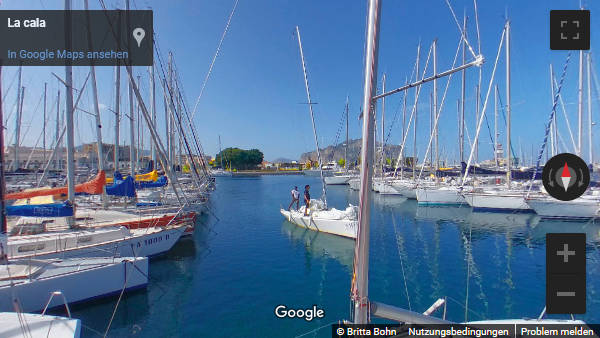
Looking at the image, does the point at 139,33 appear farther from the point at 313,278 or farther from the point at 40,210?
the point at 313,278

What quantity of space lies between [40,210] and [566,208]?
34.6 m

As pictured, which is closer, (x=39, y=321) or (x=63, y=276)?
(x=39, y=321)

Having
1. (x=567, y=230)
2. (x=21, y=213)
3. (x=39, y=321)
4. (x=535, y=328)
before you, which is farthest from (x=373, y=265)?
(x=567, y=230)

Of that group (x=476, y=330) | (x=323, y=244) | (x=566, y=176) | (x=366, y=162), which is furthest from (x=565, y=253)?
(x=323, y=244)

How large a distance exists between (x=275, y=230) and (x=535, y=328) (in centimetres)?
1554

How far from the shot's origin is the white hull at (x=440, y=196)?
29.0 meters

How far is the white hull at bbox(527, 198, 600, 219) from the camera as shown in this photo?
20859 millimetres

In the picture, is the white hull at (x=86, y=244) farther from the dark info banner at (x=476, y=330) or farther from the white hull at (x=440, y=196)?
the white hull at (x=440, y=196)

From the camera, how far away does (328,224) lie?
16562 millimetres

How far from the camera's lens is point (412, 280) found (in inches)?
423

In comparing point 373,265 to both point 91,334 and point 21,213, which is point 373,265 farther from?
point 21,213

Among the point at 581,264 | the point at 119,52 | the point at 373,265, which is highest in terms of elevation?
the point at 119,52

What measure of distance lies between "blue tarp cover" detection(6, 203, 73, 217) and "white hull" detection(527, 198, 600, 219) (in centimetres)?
3222

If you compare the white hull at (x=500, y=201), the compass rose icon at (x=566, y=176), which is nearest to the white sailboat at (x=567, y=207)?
the white hull at (x=500, y=201)
